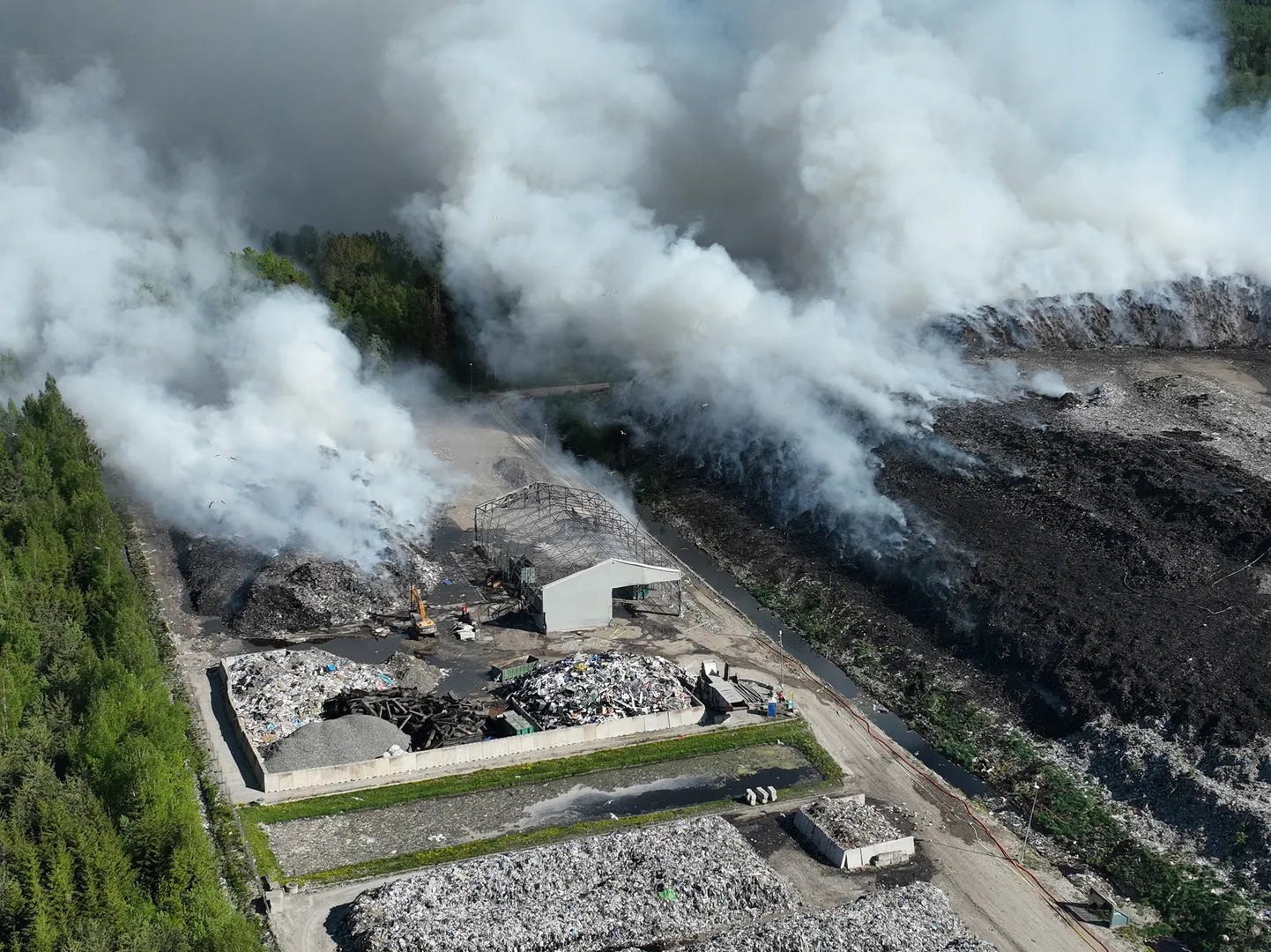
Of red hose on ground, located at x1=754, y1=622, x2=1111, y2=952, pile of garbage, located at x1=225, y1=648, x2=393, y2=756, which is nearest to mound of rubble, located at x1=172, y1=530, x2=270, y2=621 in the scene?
pile of garbage, located at x1=225, y1=648, x2=393, y2=756

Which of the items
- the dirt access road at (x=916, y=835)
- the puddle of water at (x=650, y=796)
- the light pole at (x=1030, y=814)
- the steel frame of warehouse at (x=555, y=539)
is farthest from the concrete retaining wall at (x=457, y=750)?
the light pole at (x=1030, y=814)

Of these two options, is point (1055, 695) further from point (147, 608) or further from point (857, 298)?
point (857, 298)

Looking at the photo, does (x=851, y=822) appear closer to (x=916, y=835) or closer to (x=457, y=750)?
(x=916, y=835)

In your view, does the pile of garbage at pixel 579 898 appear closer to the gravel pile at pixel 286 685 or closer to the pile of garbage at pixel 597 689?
the pile of garbage at pixel 597 689

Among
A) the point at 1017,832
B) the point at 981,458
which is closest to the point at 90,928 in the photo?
the point at 1017,832

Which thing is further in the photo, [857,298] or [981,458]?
[857,298]
